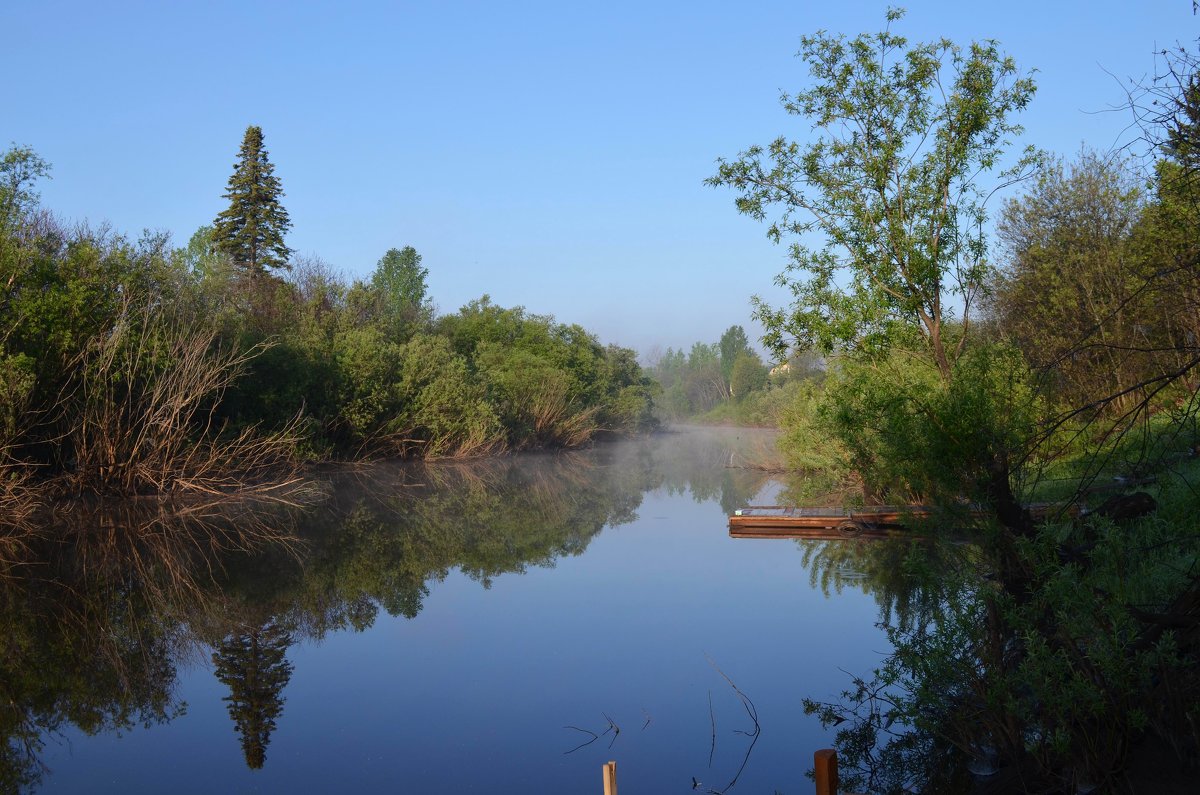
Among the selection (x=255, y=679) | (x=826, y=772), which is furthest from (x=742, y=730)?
(x=255, y=679)

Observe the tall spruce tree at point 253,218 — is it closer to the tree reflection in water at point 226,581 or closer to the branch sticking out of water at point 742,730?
the tree reflection in water at point 226,581

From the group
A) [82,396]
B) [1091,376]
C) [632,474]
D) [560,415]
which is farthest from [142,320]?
[560,415]

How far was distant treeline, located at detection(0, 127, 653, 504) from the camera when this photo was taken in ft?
53.0

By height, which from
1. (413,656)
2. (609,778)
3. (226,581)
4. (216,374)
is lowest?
(413,656)

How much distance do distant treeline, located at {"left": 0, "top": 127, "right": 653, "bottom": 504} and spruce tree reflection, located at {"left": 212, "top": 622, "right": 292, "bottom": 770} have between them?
327 inches

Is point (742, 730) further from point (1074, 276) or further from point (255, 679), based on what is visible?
point (1074, 276)

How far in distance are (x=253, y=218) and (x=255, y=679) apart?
38.6m

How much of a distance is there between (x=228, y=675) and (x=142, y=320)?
1171 centimetres

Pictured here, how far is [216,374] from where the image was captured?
18250mm

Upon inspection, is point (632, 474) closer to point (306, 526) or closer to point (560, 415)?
point (560, 415)

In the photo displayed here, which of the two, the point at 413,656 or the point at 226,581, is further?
the point at 226,581

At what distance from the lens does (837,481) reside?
62.6ft

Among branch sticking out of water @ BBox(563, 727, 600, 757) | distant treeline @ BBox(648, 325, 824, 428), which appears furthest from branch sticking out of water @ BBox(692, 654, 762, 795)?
distant treeline @ BBox(648, 325, 824, 428)

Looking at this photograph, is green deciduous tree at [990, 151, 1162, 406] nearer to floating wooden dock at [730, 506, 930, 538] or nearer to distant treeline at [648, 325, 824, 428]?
floating wooden dock at [730, 506, 930, 538]
